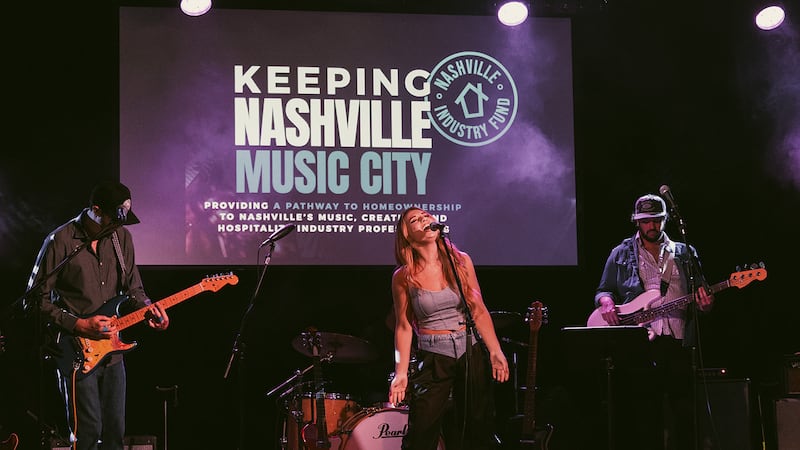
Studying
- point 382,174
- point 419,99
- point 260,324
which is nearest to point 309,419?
point 260,324

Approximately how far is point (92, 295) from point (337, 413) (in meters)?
2.07

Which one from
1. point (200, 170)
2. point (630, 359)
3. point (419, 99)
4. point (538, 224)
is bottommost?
point (630, 359)

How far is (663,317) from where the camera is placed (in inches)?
269

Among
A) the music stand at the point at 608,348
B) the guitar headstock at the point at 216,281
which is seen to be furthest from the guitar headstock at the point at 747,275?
the guitar headstock at the point at 216,281

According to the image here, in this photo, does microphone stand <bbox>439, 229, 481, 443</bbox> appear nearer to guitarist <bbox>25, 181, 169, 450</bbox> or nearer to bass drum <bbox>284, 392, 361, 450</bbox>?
bass drum <bbox>284, 392, 361, 450</bbox>

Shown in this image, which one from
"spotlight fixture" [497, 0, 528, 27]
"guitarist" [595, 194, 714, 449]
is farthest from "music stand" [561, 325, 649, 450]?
"spotlight fixture" [497, 0, 528, 27]

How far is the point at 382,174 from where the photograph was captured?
7969 mm

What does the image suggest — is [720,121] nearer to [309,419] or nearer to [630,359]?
[630,359]

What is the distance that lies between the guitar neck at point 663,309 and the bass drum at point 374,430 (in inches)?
68.4

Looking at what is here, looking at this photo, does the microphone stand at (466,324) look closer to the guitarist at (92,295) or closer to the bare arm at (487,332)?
the bare arm at (487,332)

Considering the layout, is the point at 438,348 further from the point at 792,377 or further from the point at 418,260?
the point at 792,377

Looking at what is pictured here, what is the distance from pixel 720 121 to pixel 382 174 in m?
3.25

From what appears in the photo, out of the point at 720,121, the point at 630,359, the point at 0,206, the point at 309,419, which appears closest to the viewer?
the point at 630,359

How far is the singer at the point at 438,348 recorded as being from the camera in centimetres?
523
